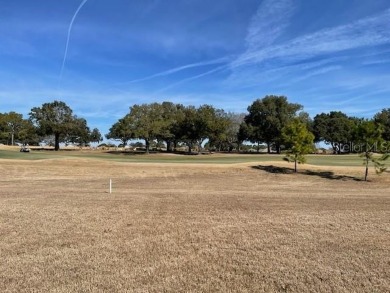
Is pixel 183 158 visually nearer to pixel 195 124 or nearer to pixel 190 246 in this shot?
pixel 195 124

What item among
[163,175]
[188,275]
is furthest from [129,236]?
[163,175]

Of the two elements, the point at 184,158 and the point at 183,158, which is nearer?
the point at 184,158

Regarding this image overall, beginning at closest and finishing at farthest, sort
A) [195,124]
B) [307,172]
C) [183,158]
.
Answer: [307,172], [183,158], [195,124]

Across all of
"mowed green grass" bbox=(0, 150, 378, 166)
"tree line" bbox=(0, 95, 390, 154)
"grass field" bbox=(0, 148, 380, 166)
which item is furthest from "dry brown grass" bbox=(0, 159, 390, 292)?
"tree line" bbox=(0, 95, 390, 154)

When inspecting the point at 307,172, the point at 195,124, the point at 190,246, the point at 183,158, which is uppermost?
the point at 195,124

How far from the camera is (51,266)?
721 centimetres

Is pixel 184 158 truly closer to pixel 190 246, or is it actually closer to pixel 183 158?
pixel 183 158

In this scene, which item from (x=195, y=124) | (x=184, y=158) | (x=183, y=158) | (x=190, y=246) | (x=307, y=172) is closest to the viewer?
(x=190, y=246)

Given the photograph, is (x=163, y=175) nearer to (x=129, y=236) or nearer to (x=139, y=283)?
(x=129, y=236)

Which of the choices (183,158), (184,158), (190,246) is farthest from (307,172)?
(190,246)

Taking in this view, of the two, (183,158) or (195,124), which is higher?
(195,124)

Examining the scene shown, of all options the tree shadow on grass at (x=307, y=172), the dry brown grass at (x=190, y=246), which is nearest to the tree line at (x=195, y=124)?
the tree shadow on grass at (x=307, y=172)

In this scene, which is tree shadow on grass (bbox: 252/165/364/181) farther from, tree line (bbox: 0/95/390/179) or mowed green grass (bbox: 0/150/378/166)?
tree line (bbox: 0/95/390/179)

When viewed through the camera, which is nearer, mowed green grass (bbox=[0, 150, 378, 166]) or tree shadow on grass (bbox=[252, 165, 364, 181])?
tree shadow on grass (bbox=[252, 165, 364, 181])
